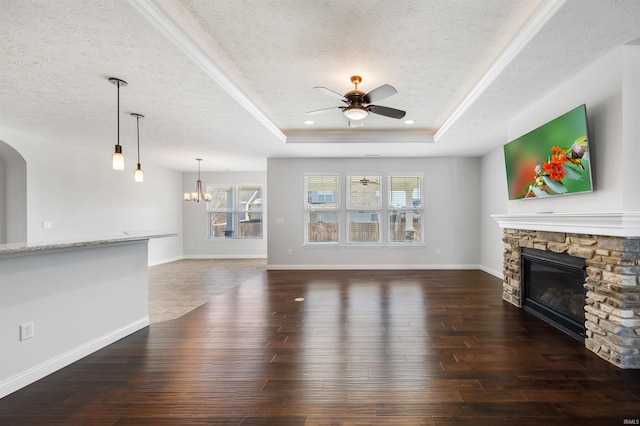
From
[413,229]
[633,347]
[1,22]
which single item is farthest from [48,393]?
[413,229]

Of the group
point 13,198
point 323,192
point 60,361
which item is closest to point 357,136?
point 323,192

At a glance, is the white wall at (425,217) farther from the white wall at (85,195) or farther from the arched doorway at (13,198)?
the arched doorway at (13,198)

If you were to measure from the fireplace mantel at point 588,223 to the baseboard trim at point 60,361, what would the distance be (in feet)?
15.0

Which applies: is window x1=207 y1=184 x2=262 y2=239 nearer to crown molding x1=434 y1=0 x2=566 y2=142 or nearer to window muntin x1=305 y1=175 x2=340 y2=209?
window muntin x1=305 y1=175 x2=340 y2=209

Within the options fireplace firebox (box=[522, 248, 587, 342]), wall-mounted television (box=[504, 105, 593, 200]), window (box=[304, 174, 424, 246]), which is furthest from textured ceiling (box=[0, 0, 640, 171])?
window (box=[304, 174, 424, 246])

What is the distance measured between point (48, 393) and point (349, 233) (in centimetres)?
584

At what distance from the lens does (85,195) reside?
616 centimetres

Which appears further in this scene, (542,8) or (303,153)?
(303,153)

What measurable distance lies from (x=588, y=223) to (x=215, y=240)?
8.69 m

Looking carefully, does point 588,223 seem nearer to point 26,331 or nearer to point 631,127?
point 631,127

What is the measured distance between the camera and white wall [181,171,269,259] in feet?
30.8

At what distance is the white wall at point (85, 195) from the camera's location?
5.18 metres

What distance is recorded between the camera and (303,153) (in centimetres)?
679

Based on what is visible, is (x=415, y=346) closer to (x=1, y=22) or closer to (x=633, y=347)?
(x=633, y=347)
